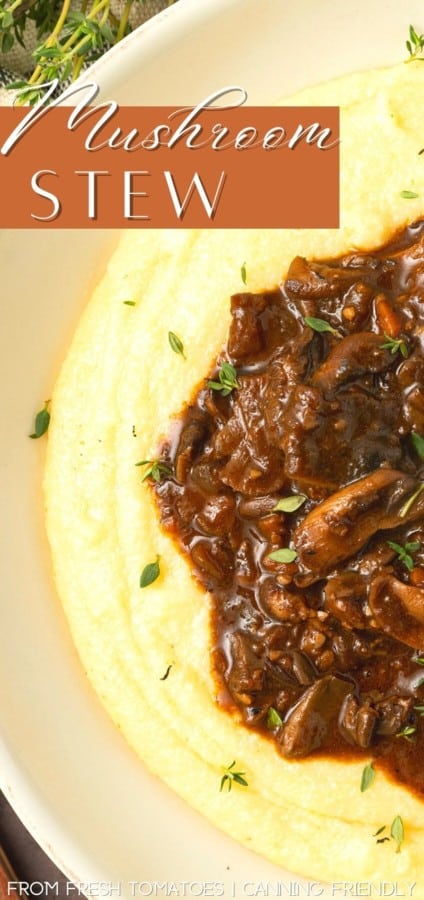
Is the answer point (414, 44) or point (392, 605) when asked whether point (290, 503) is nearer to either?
point (392, 605)

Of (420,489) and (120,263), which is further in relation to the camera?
(120,263)

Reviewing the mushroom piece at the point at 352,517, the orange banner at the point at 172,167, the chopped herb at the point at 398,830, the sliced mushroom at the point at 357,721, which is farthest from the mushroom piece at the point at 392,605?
the orange banner at the point at 172,167

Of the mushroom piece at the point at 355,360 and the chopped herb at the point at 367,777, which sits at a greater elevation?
the mushroom piece at the point at 355,360

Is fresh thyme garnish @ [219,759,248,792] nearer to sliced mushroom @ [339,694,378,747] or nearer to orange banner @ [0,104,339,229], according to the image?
sliced mushroom @ [339,694,378,747]

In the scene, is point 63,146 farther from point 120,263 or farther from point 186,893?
point 186,893

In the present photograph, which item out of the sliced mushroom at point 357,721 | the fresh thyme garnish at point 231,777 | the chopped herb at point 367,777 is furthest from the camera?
the fresh thyme garnish at point 231,777

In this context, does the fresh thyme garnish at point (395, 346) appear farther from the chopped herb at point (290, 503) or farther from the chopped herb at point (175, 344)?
the chopped herb at point (175, 344)

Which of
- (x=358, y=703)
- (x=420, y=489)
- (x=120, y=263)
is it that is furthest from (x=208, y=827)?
(x=120, y=263)
